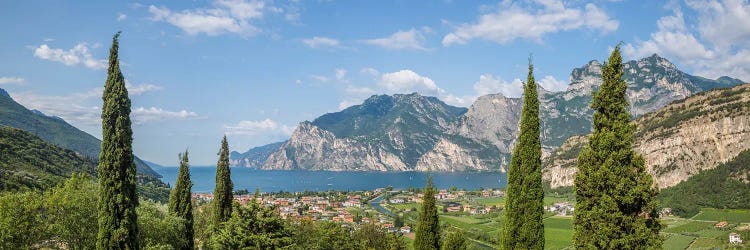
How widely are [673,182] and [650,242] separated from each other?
146973 millimetres

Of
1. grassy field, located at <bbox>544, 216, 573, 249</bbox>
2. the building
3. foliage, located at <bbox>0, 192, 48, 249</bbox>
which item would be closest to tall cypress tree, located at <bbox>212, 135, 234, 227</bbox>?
foliage, located at <bbox>0, 192, 48, 249</bbox>

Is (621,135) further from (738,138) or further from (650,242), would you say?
(738,138)

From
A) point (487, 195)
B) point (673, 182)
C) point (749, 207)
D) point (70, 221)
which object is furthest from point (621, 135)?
point (487, 195)

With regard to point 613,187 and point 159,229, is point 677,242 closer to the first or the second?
point 159,229

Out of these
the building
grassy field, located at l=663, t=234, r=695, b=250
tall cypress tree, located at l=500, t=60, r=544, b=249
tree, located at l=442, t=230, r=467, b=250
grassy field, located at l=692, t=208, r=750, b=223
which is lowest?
grassy field, located at l=663, t=234, r=695, b=250

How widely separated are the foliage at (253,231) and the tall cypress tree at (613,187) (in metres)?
7.59

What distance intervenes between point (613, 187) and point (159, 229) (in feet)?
67.4

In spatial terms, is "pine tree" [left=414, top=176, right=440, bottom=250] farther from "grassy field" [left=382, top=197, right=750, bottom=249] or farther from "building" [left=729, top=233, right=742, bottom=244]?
"building" [left=729, top=233, right=742, bottom=244]

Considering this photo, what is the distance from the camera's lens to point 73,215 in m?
20.2

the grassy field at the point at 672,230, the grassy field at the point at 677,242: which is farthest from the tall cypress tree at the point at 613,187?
the grassy field at the point at 677,242

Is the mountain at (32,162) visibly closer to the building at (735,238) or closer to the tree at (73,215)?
the tree at (73,215)

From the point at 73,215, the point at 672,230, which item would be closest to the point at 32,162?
the point at 73,215

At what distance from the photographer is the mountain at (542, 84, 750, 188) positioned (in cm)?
13112

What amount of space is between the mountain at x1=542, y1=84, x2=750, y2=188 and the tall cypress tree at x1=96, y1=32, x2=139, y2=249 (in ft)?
421
